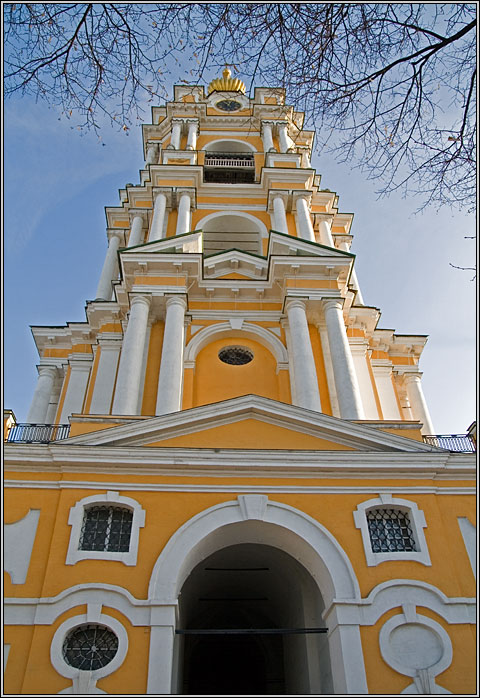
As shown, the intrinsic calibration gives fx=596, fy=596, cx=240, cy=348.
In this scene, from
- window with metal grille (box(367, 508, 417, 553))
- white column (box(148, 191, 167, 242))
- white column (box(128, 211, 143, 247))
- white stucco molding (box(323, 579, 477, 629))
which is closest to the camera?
white stucco molding (box(323, 579, 477, 629))

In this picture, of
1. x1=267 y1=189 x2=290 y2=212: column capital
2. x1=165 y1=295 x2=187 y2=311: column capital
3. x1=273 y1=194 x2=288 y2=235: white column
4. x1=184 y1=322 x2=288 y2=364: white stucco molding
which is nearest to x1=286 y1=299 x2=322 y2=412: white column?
x1=184 y1=322 x2=288 y2=364: white stucco molding

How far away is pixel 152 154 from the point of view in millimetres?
30016

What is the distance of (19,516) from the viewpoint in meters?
11.7

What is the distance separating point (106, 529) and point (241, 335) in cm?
1037

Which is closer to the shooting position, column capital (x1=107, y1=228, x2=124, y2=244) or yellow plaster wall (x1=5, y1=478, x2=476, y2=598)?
yellow plaster wall (x1=5, y1=478, x2=476, y2=598)

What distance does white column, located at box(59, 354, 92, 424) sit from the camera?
21.1 metres

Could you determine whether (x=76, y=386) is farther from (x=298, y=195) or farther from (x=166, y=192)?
(x=298, y=195)

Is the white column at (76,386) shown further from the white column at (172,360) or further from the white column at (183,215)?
the white column at (183,215)

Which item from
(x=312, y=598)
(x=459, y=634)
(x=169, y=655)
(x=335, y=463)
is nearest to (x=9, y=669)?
(x=169, y=655)

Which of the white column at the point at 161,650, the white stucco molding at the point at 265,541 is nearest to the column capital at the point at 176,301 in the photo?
the white stucco molding at the point at 265,541

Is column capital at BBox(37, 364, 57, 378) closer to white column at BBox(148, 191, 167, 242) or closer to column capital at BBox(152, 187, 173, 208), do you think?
white column at BBox(148, 191, 167, 242)

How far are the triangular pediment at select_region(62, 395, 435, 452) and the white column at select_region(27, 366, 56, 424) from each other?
10110 millimetres

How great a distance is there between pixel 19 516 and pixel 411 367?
56.7 ft

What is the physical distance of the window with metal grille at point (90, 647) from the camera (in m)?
10.2
